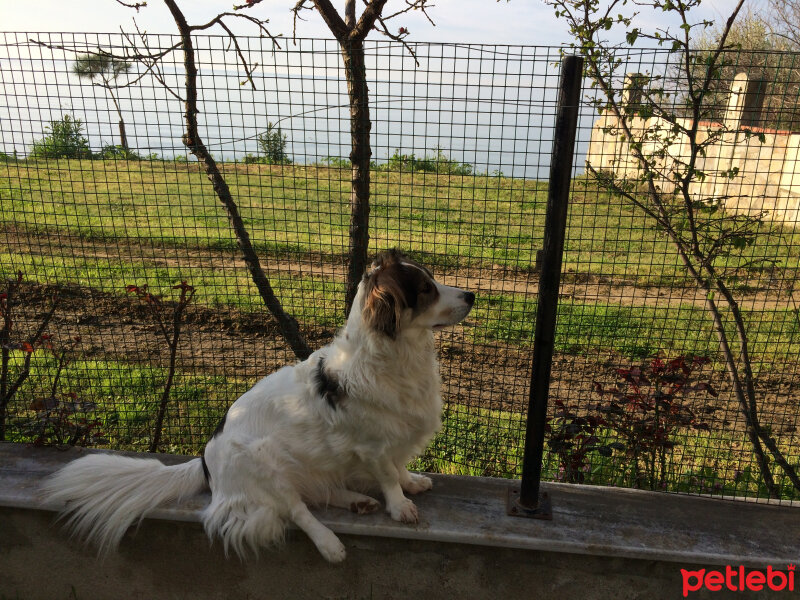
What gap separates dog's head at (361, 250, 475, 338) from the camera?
248 centimetres

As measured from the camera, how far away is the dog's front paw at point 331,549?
8.28 ft

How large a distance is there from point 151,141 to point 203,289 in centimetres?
371

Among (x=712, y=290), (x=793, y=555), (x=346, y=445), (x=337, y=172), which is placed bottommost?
(x=793, y=555)

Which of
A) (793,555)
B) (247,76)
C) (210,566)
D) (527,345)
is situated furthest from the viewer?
(527,345)

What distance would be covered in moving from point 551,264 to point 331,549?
1.57 metres

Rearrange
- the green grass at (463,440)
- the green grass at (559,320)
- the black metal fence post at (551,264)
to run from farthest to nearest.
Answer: the green grass at (559,320) → the green grass at (463,440) → the black metal fence post at (551,264)

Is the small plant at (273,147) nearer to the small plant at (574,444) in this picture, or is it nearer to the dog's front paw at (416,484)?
the dog's front paw at (416,484)

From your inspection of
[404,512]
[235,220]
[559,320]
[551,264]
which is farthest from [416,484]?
[559,320]

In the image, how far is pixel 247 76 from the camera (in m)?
3.00

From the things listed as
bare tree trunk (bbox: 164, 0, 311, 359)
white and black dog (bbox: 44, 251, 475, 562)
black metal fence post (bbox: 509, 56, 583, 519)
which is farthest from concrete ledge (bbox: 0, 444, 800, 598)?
bare tree trunk (bbox: 164, 0, 311, 359)

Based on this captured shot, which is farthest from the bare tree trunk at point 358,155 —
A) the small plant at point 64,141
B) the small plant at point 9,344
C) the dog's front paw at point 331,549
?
the small plant at point 9,344

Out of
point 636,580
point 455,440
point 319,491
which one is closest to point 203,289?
point 455,440

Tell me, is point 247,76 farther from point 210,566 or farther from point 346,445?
point 210,566

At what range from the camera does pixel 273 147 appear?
327cm
